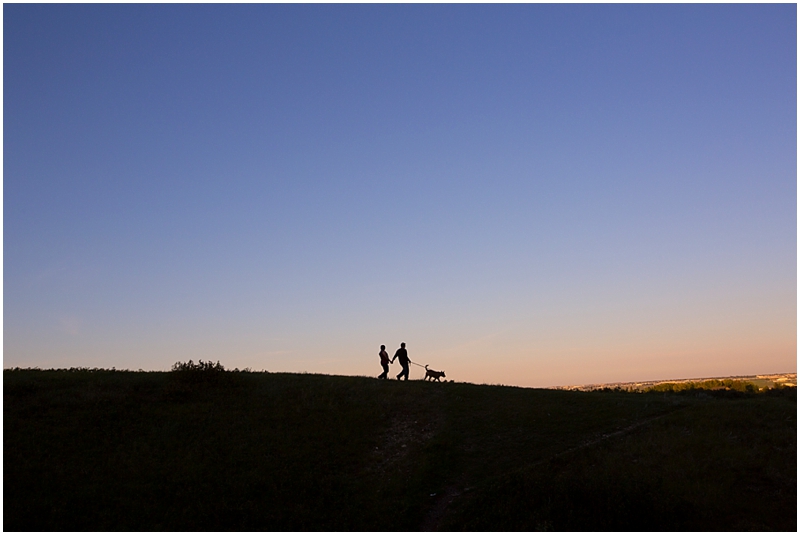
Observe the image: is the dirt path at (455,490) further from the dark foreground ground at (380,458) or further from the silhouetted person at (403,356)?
the silhouetted person at (403,356)

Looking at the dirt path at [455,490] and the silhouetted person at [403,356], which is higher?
the silhouetted person at [403,356]

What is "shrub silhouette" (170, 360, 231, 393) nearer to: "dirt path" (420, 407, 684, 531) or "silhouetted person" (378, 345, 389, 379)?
"silhouetted person" (378, 345, 389, 379)

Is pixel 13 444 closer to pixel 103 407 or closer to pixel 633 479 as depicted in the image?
pixel 103 407

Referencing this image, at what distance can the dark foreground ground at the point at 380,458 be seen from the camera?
19328 mm

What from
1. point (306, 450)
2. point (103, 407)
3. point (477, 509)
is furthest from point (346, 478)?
point (103, 407)

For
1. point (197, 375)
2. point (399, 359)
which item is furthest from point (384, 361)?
point (197, 375)

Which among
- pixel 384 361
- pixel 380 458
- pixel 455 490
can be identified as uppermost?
pixel 384 361

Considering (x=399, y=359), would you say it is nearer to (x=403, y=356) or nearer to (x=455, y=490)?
(x=403, y=356)

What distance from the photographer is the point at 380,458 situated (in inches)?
965

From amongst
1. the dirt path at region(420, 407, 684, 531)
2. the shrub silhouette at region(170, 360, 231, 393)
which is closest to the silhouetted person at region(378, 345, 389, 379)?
the shrub silhouette at region(170, 360, 231, 393)

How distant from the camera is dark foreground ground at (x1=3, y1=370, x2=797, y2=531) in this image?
1933cm

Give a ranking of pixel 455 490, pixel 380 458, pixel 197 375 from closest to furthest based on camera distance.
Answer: pixel 455 490
pixel 380 458
pixel 197 375

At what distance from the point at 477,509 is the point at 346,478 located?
5432 mm

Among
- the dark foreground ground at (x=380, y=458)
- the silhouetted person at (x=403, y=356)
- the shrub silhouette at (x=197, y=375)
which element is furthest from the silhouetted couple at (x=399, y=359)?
the shrub silhouette at (x=197, y=375)
